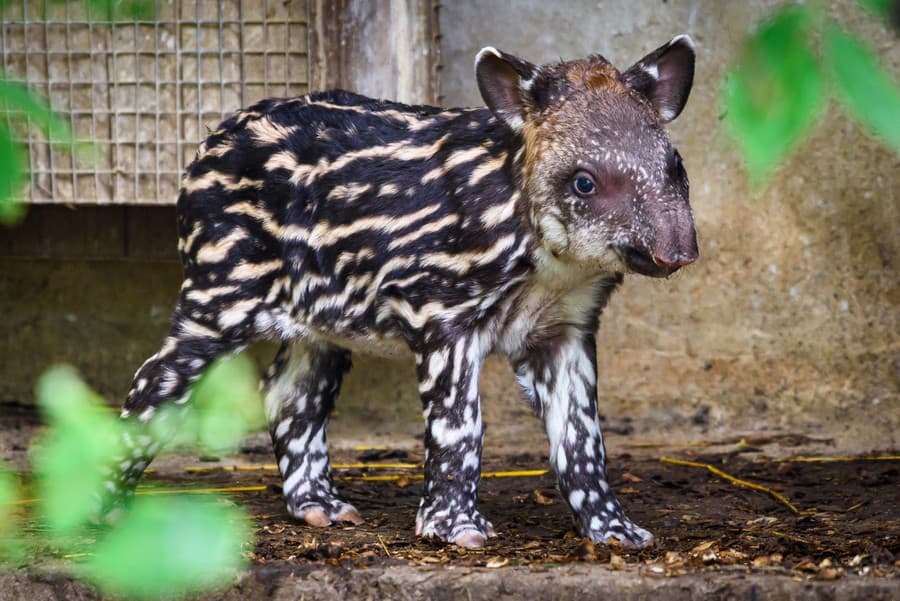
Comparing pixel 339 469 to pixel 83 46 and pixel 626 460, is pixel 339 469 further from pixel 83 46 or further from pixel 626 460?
pixel 83 46

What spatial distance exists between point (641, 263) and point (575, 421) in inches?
33.5

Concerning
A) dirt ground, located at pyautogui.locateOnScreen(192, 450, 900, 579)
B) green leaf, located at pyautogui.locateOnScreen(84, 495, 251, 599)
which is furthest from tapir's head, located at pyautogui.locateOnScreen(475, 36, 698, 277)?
green leaf, located at pyautogui.locateOnScreen(84, 495, 251, 599)

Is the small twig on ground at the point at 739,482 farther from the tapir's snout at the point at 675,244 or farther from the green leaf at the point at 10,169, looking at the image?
the green leaf at the point at 10,169

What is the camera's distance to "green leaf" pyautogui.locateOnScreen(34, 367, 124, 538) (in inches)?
48.4

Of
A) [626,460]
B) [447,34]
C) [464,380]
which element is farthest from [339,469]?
[447,34]

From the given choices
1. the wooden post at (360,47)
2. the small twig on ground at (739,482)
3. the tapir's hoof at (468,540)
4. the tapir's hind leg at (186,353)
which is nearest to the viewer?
the tapir's hoof at (468,540)

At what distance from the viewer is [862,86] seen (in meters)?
1.15

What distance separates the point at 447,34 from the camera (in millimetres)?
6379

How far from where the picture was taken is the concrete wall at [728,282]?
20.3 feet

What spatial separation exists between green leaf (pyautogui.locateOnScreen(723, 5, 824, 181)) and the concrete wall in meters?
5.06

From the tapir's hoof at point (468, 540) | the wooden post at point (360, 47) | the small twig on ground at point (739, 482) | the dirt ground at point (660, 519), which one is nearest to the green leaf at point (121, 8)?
the dirt ground at point (660, 519)

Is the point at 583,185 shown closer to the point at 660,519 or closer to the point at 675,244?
the point at 675,244

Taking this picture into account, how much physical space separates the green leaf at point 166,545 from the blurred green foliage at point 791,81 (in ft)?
2.03

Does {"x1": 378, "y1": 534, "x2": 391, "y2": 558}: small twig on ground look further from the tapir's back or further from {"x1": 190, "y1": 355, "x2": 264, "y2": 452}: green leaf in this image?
{"x1": 190, "y1": 355, "x2": 264, "y2": 452}: green leaf
